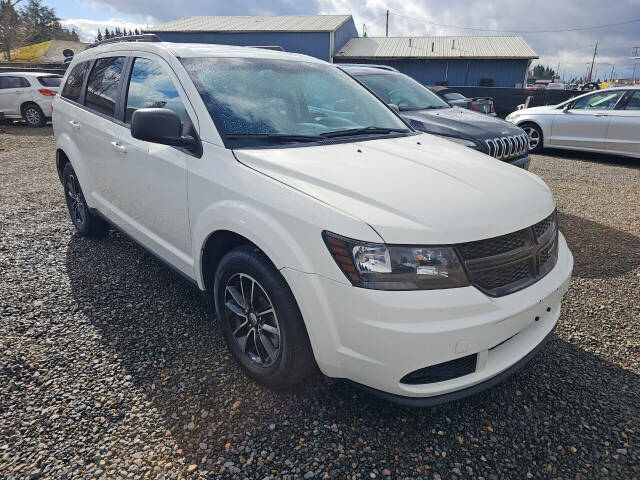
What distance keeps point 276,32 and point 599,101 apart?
25.5 meters

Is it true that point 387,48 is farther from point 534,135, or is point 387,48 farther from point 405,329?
point 405,329

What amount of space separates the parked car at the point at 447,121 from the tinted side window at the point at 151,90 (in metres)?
2.77

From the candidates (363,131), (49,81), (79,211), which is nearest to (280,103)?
(363,131)

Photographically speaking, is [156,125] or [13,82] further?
[13,82]

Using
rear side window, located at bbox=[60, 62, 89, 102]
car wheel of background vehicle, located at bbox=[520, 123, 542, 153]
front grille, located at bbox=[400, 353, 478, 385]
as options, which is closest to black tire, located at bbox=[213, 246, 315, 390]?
front grille, located at bbox=[400, 353, 478, 385]

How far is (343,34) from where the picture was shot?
107 ft

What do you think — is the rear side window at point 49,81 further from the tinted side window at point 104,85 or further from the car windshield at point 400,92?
the tinted side window at point 104,85

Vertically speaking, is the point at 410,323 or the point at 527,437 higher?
the point at 410,323

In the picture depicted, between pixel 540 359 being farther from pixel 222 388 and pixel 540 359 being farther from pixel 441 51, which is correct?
pixel 441 51

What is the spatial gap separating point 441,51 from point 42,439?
34.6m

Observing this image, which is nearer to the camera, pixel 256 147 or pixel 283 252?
pixel 283 252

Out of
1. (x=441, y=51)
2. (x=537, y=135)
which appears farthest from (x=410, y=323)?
(x=441, y=51)

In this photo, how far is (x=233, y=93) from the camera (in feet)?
8.50

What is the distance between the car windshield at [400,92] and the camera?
617 cm
